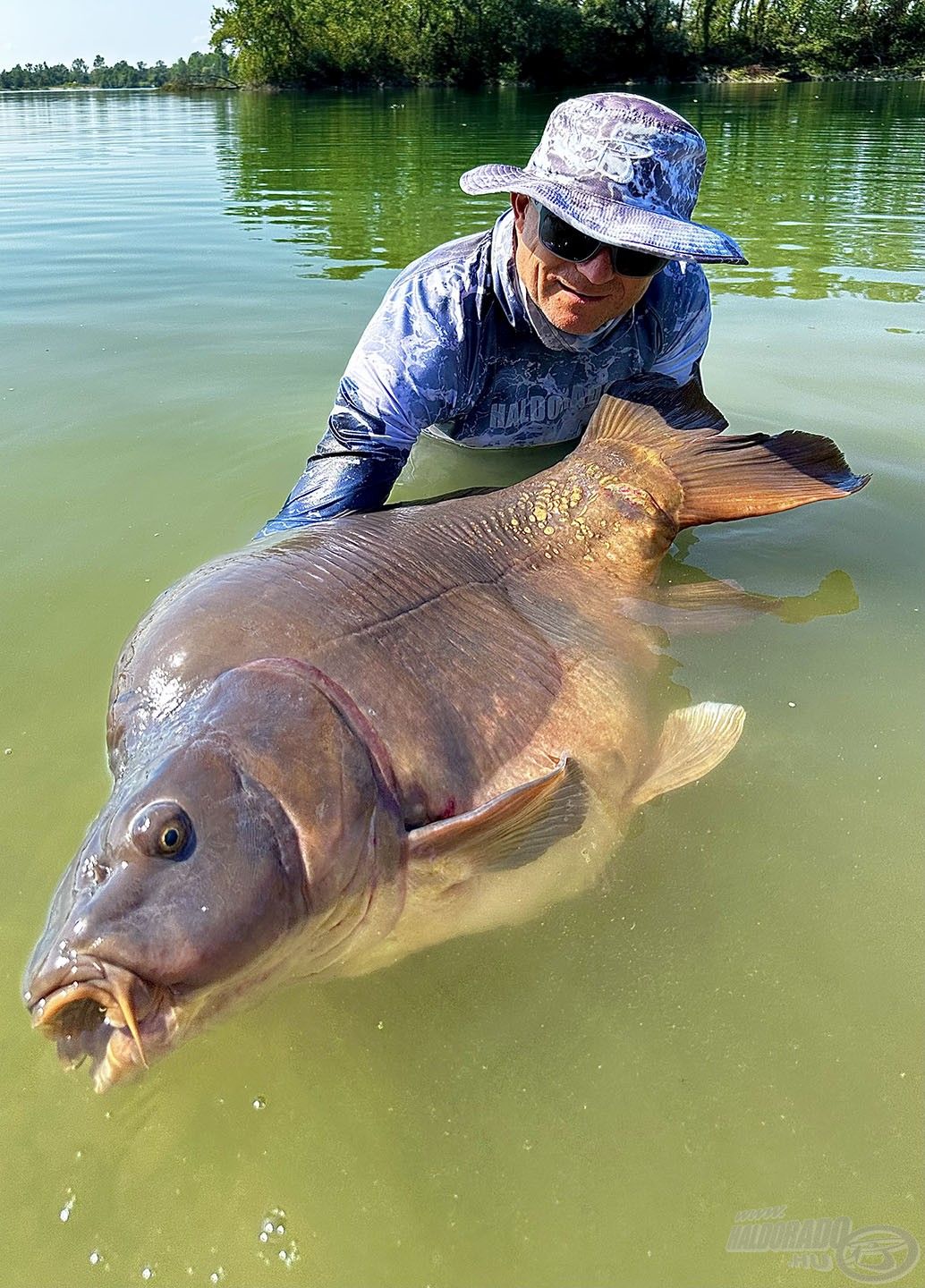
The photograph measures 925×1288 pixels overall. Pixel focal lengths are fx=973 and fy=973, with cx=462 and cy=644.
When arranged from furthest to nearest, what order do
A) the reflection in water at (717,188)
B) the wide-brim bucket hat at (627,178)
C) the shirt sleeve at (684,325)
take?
the reflection in water at (717,188) → the shirt sleeve at (684,325) → the wide-brim bucket hat at (627,178)

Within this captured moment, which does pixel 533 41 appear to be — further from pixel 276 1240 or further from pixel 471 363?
pixel 276 1240

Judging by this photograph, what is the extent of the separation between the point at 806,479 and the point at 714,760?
1.21 metres

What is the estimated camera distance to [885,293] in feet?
24.5

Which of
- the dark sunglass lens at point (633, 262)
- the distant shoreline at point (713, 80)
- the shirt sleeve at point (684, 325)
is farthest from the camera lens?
the distant shoreline at point (713, 80)

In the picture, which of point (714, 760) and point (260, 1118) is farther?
point (714, 760)

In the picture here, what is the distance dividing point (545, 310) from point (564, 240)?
15.5 inches

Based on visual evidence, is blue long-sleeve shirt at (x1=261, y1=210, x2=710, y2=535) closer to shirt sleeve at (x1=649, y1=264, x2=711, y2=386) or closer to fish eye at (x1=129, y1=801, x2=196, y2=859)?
shirt sleeve at (x1=649, y1=264, x2=711, y2=386)

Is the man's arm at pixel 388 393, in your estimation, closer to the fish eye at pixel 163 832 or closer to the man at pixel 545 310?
the man at pixel 545 310

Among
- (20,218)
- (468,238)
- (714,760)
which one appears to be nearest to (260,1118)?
(714,760)

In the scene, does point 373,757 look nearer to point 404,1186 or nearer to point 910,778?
point 404,1186

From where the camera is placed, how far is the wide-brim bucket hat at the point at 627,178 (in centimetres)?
286

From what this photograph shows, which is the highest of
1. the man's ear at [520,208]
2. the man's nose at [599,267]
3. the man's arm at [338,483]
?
the man's ear at [520,208]

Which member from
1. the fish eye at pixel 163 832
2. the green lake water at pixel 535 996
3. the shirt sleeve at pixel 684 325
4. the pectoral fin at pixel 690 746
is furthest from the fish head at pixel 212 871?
the shirt sleeve at pixel 684 325

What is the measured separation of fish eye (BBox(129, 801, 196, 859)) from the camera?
5.74ft
